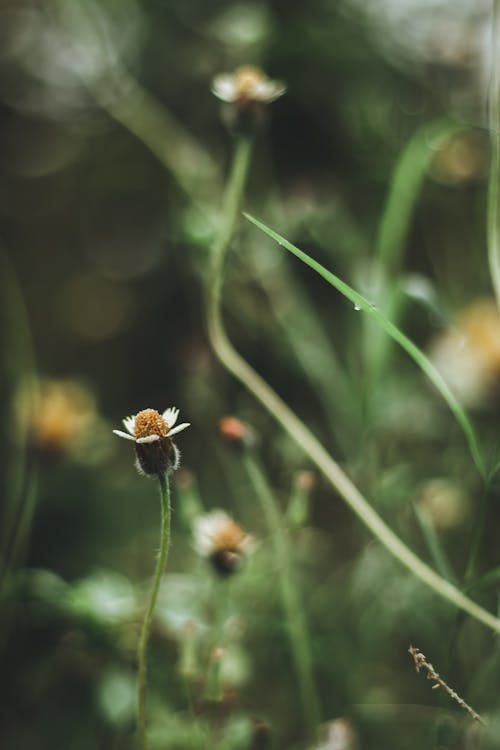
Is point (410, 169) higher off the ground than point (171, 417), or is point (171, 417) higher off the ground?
point (410, 169)

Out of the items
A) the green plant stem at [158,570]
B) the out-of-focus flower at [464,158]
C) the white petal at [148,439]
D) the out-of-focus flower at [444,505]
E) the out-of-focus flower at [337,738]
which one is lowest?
the out-of-focus flower at [337,738]

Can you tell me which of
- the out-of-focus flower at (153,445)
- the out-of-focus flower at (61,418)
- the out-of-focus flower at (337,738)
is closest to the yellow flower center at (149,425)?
the out-of-focus flower at (153,445)

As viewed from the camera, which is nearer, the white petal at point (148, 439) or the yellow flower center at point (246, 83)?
the white petal at point (148, 439)

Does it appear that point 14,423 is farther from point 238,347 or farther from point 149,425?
point 149,425

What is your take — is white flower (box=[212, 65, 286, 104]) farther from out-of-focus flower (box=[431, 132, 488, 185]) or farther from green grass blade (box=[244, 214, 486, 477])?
out-of-focus flower (box=[431, 132, 488, 185])

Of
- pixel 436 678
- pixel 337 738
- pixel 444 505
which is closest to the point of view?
pixel 436 678

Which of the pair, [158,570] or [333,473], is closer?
[158,570]

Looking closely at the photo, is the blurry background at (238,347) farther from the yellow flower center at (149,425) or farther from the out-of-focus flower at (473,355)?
the yellow flower center at (149,425)

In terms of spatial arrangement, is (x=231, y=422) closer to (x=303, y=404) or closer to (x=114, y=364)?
(x=303, y=404)

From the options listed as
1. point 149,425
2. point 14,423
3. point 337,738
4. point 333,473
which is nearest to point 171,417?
point 149,425
